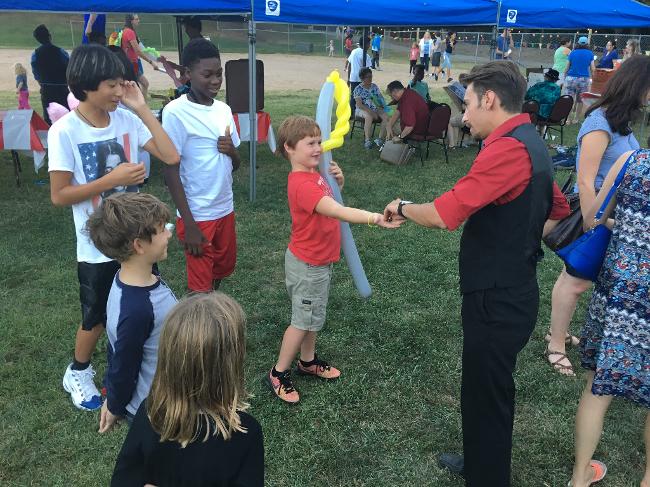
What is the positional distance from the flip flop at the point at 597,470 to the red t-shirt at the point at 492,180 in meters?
1.50

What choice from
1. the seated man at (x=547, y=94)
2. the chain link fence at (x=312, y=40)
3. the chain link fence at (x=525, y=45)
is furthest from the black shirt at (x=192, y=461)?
the chain link fence at (x=312, y=40)

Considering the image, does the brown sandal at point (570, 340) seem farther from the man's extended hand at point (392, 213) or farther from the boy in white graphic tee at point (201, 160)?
the boy in white graphic tee at point (201, 160)

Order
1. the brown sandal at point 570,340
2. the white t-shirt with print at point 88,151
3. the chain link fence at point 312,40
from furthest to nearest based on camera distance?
1. the chain link fence at point 312,40
2. the brown sandal at point 570,340
3. the white t-shirt with print at point 88,151

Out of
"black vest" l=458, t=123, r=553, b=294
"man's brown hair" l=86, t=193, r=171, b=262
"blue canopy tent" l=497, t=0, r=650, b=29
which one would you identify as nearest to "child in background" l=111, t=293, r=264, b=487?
"man's brown hair" l=86, t=193, r=171, b=262

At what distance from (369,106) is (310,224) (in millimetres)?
7283

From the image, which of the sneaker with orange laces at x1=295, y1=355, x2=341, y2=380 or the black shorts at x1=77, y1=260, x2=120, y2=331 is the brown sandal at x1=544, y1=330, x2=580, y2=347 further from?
the black shorts at x1=77, y1=260, x2=120, y2=331

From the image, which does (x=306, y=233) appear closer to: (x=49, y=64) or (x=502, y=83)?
(x=502, y=83)

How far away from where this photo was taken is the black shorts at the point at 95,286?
2.51 metres

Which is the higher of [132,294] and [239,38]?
[239,38]

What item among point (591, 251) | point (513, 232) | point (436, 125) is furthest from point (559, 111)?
point (513, 232)

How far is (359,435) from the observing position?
2785 mm

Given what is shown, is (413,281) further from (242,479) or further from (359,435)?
(242,479)

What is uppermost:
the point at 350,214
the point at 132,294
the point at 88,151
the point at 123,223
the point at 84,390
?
the point at 88,151

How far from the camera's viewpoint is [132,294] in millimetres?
1836
